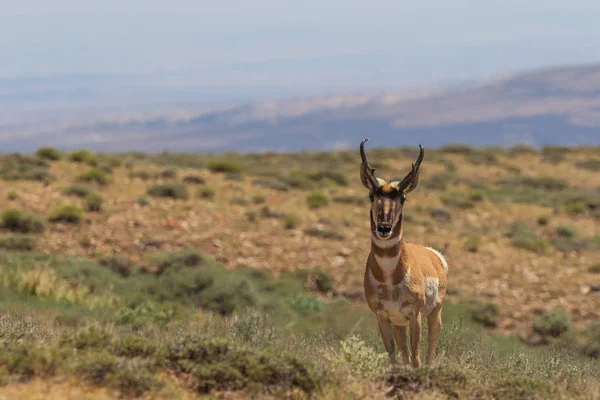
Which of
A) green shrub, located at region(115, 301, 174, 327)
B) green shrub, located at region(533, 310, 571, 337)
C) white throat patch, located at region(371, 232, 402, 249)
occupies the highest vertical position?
white throat patch, located at region(371, 232, 402, 249)

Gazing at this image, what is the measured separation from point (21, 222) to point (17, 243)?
1604mm

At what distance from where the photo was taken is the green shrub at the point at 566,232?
84.8ft

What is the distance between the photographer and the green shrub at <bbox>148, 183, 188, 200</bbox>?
2502 centimetres

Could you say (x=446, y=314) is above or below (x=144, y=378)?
below

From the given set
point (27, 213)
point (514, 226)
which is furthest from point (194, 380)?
point (514, 226)

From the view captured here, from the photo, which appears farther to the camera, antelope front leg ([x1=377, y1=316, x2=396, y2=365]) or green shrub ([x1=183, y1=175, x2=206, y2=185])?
green shrub ([x1=183, y1=175, x2=206, y2=185])

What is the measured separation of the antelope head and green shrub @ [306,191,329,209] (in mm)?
18672

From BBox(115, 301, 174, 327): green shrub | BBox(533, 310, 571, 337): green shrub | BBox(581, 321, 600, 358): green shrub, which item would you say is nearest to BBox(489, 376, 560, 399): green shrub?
BBox(115, 301, 174, 327): green shrub

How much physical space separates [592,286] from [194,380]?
15.5m

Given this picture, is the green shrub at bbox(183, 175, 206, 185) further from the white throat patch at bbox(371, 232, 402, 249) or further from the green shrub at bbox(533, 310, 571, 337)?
the white throat patch at bbox(371, 232, 402, 249)

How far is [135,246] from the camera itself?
20.1 metres

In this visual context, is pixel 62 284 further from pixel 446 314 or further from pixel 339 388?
pixel 339 388

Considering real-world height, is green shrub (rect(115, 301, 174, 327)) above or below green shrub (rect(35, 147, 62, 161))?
below

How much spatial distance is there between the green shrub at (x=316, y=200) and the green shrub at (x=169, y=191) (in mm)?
4314
